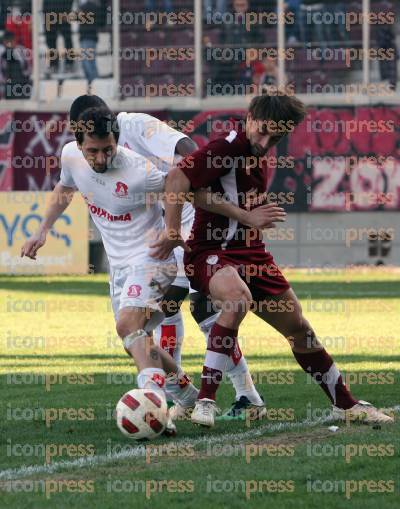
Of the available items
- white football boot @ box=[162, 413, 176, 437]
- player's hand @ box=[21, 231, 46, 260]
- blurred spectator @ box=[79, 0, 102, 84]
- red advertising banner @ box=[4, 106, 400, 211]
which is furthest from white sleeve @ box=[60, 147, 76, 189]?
blurred spectator @ box=[79, 0, 102, 84]

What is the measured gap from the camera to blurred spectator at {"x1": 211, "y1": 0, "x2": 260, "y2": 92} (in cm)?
3058

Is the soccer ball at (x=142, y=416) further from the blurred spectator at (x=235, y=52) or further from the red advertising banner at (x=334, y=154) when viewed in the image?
the blurred spectator at (x=235, y=52)

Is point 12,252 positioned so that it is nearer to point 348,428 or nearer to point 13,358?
point 13,358

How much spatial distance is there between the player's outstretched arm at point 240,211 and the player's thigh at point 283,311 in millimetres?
513

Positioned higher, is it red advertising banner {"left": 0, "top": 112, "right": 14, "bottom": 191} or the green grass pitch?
red advertising banner {"left": 0, "top": 112, "right": 14, "bottom": 191}

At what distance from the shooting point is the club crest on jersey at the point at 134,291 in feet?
25.6

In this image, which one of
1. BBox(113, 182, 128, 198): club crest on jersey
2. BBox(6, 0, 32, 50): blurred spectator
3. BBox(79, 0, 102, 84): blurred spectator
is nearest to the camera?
BBox(113, 182, 128, 198): club crest on jersey

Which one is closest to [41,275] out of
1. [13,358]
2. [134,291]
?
[13,358]

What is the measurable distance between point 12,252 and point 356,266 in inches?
305

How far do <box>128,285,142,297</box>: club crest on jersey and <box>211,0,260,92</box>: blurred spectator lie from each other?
76.1 ft

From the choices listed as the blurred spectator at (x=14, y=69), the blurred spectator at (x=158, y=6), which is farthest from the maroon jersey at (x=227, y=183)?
the blurred spectator at (x=14, y=69)

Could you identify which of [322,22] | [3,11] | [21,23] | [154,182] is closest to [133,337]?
[154,182]

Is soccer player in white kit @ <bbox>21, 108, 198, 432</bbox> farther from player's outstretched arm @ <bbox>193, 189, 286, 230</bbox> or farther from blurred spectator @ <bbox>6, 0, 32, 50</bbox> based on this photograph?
blurred spectator @ <bbox>6, 0, 32, 50</bbox>

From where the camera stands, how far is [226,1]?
101 ft
